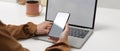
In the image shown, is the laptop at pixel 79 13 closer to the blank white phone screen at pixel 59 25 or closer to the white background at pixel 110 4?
the blank white phone screen at pixel 59 25

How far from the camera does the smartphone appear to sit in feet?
3.06

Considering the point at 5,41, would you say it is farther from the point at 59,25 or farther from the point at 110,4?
the point at 110,4

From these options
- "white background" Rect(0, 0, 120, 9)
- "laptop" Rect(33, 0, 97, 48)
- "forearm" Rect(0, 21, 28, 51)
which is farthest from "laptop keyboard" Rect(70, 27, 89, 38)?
"white background" Rect(0, 0, 120, 9)

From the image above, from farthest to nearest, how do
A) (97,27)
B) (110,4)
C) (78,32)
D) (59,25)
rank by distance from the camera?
(110,4)
(97,27)
(78,32)
(59,25)

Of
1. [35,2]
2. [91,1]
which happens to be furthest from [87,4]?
[35,2]

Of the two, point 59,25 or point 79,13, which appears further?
point 79,13

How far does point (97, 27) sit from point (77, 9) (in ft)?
0.51

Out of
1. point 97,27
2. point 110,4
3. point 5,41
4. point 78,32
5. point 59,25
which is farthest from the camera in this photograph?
point 110,4

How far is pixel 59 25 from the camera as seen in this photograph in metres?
Answer: 0.95

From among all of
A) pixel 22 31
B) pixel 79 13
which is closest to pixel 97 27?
pixel 79 13

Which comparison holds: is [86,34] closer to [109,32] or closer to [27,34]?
[109,32]

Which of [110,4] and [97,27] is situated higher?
[110,4]

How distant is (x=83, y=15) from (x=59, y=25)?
0.25 m

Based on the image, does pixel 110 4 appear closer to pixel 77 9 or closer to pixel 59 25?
pixel 77 9
